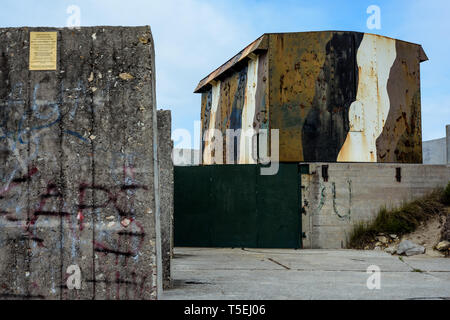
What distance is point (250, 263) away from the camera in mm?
8906

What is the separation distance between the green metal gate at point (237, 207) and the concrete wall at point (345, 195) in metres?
0.33

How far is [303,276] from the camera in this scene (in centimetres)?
709

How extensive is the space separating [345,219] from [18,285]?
9639 millimetres

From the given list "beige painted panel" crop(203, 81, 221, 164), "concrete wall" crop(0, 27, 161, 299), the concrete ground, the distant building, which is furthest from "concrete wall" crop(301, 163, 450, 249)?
the distant building

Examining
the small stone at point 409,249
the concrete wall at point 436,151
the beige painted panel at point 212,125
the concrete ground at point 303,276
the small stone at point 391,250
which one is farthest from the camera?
the concrete wall at point 436,151

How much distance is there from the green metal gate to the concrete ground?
1495 mm

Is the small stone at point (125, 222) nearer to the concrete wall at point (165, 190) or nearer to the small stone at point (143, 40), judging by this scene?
the small stone at point (143, 40)

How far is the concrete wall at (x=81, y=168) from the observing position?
3.93 m

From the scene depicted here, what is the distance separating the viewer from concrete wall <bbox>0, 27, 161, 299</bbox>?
155 inches

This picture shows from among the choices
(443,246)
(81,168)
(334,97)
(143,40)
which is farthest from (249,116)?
(81,168)

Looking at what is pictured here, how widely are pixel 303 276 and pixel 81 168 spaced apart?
401 centimetres

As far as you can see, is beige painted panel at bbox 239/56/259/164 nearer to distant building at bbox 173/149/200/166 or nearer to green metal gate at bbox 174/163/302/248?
green metal gate at bbox 174/163/302/248

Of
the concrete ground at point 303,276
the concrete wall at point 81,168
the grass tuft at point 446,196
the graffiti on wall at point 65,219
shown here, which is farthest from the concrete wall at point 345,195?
the graffiti on wall at point 65,219
